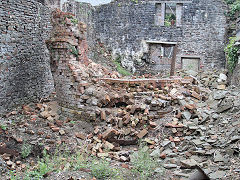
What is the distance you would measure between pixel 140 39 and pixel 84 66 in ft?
27.6

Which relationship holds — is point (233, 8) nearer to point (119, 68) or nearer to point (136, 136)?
point (119, 68)

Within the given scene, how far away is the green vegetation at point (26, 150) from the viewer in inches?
246

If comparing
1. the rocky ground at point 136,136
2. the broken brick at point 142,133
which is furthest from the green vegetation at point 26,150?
the broken brick at point 142,133

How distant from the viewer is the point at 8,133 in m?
6.85

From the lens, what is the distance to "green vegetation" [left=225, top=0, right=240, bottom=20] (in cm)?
1448

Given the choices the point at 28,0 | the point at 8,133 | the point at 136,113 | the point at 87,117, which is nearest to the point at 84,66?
the point at 87,117

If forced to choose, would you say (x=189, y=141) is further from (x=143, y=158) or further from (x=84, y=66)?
(x=84, y=66)

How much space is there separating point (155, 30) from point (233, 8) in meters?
4.53

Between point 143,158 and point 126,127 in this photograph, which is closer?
point 143,158

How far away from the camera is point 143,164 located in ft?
18.2

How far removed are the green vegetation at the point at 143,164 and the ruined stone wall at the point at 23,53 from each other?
502cm

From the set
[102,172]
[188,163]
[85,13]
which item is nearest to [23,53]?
[102,172]

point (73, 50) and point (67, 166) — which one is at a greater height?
point (73, 50)

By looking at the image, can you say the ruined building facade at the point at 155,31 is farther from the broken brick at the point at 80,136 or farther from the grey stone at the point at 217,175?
the grey stone at the point at 217,175
